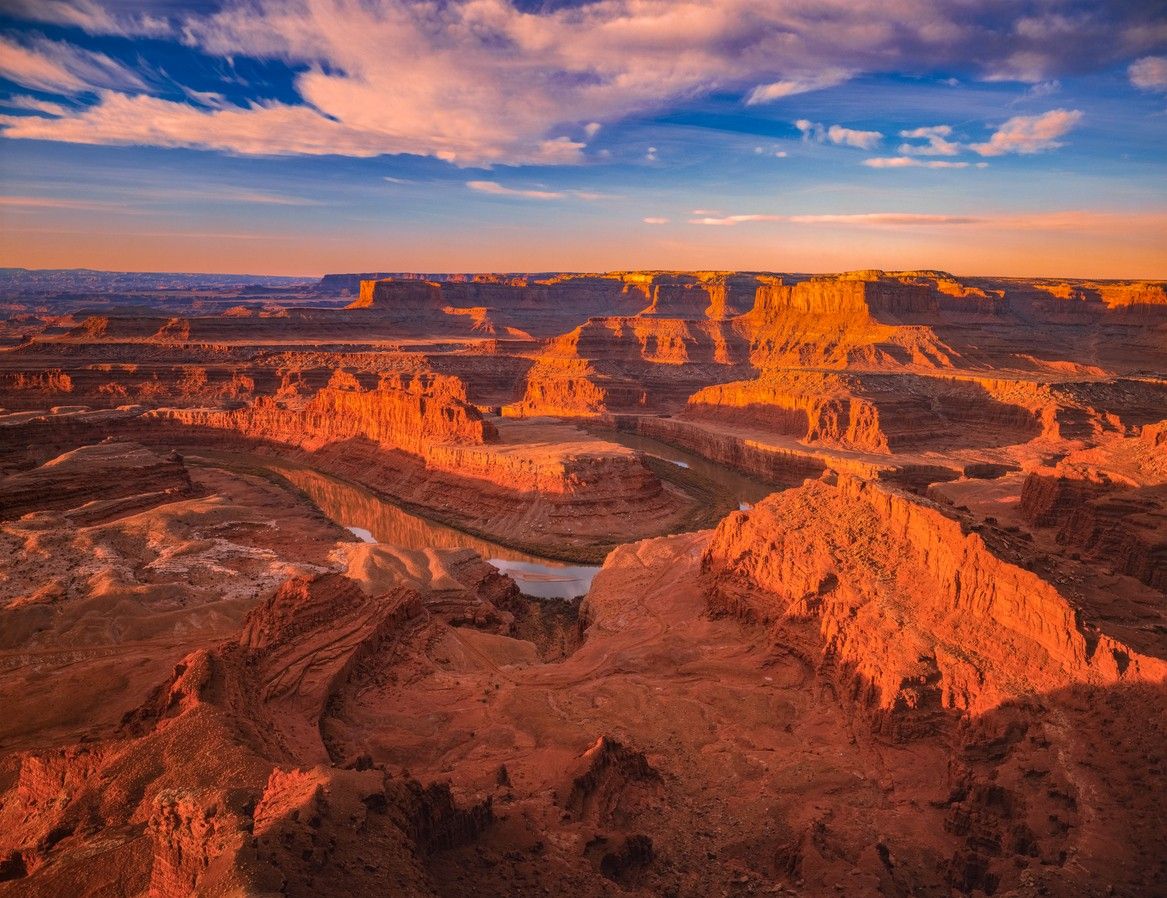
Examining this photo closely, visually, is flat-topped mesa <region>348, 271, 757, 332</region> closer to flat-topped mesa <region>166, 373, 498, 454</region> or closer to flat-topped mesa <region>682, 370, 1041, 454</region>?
flat-topped mesa <region>682, 370, 1041, 454</region>

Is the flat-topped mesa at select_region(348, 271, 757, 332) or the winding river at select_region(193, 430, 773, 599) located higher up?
→ the flat-topped mesa at select_region(348, 271, 757, 332)

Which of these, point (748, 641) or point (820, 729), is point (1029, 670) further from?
point (748, 641)

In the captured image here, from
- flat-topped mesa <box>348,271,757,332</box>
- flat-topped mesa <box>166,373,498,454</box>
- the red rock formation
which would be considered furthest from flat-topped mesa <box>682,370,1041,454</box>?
flat-topped mesa <box>348,271,757,332</box>

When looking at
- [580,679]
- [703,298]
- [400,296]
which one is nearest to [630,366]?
[703,298]

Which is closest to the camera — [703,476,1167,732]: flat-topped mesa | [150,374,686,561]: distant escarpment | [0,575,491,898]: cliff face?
[0,575,491,898]: cliff face

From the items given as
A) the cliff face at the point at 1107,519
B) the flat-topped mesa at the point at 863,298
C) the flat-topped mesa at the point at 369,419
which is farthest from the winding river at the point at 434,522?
the flat-topped mesa at the point at 863,298

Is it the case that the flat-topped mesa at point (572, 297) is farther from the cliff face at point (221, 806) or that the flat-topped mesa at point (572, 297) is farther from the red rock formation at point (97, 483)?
the cliff face at point (221, 806)

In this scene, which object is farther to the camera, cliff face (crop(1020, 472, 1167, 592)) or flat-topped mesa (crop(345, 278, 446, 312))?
flat-topped mesa (crop(345, 278, 446, 312))

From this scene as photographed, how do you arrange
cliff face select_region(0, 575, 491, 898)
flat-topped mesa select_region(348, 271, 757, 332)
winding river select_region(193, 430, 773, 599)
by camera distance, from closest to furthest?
1. cliff face select_region(0, 575, 491, 898)
2. winding river select_region(193, 430, 773, 599)
3. flat-topped mesa select_region(348, 271, 757, 332)
